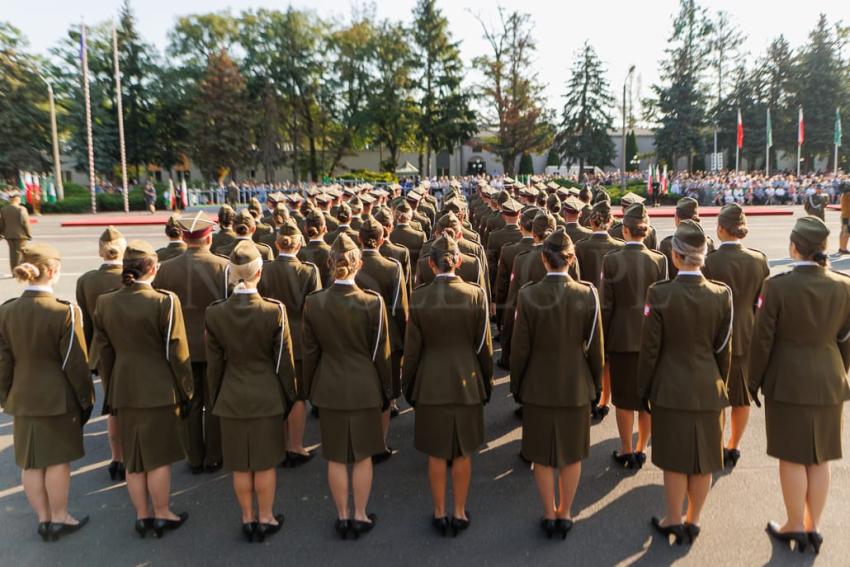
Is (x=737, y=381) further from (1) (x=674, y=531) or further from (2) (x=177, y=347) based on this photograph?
(2) (x=177, y=347)

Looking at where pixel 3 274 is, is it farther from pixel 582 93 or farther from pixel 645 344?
pixel 582 93

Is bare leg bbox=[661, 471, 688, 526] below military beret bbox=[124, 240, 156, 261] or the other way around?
below

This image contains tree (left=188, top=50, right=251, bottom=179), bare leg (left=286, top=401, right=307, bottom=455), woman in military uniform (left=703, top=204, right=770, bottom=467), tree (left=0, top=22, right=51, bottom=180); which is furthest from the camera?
tree (left=188, top=50, right=251, bottom=179)

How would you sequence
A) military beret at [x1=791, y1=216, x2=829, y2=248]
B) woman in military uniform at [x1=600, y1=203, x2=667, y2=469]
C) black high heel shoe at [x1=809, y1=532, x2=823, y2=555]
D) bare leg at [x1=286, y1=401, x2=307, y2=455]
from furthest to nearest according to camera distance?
1. bare leg at [x1=286, y1=401, x2=307, y2=455]
2. woman in military uniform at [x1=600, y1=203, x2=667, y2=469]
3. black high heel shoe at [x1=809, y1=532, x2=823, y2=555]
4. military beret at [x1=791, y1=216, x2=829, y2=248]

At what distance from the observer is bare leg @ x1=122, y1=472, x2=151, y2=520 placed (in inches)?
171

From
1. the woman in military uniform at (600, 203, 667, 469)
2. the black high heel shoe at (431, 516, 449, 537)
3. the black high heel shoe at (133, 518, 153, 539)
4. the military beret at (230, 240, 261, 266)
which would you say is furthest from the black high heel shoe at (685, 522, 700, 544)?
the black high heel shoe at (133, 518, 153, 539)

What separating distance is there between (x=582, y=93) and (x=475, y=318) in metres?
59.2

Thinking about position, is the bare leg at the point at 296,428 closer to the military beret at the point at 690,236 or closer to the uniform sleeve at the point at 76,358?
the uniform sleeve at the point at 76,358

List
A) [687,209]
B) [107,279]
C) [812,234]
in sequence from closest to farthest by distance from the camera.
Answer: [812,234], [107,279], [687,209]

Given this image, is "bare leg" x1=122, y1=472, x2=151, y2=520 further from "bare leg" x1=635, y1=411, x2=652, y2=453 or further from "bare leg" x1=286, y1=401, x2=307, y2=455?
"bare leg" x1=635, y1=411, x2=652, y2=453

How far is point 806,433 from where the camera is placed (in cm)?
402

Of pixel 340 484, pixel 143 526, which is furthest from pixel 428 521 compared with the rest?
pixel 143 526

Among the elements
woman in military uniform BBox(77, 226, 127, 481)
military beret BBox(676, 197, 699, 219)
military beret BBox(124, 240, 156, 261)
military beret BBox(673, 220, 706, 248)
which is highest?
military beret BBox(676, 197, 699, 219)

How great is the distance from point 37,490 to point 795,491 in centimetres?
514
